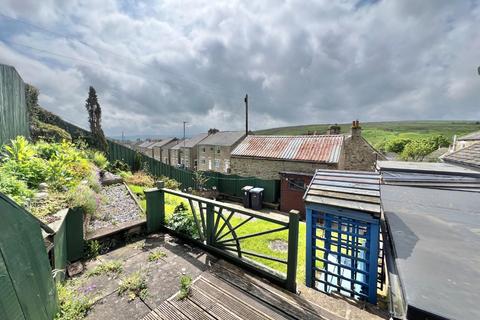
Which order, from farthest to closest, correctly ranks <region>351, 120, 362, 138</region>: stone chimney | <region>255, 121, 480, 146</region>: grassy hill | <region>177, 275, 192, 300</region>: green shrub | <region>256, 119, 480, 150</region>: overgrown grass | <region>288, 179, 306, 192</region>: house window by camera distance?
<region>255, 121, 480, 146</region>: grassy hill, <region>256, 119, 480, 150</region>: overgrown grass, <region>351, 120, 362, 138</region>: stone chimney, <region>288, 179, 306, 192</region>: house window, <region>177, 275, 192, 300</region>: green shrub

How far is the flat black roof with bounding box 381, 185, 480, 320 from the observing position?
1078 mm

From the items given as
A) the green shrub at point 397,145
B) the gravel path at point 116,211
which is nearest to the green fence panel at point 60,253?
the gravel path at point 116,211

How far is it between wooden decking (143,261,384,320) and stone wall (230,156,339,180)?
10068 mm

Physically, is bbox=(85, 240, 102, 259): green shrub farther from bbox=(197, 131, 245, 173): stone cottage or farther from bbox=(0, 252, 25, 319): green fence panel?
bbox=(197, 131, 245, 173): stone cottage

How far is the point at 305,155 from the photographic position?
1281 cm

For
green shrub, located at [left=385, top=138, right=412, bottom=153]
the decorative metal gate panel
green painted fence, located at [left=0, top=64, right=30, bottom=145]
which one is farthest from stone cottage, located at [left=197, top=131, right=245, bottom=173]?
green shrub, located at [left=385, top=138, right=412, bottom=153]

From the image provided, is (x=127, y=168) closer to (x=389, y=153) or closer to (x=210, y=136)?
(x=210, y=136)

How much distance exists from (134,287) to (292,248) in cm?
214

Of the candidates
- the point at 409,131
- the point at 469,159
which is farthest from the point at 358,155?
the point at 409,131

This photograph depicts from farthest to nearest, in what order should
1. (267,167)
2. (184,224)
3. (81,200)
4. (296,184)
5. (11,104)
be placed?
(267,167)
(296,184)
(11,104)
(184,224)
(81,200)

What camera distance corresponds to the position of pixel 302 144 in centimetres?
1409

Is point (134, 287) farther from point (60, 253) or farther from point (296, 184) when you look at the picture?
point (296, 184)

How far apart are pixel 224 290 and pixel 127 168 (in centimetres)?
1047

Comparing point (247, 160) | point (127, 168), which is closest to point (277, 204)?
point (247, 160)
